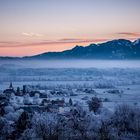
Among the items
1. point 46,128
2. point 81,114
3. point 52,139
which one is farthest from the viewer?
point 81,114

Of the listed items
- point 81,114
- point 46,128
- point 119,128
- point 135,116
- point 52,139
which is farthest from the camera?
point 81,114

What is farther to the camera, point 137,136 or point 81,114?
point 81,114

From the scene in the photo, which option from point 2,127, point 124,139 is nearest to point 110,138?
point 124,139

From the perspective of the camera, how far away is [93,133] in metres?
29.9

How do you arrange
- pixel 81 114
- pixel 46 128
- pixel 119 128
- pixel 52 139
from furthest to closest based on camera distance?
pixel 81 114 → pixel 119 128 → pixel 46 128 → pixel 52 139

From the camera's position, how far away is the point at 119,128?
31922mm

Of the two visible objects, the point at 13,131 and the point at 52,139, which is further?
the point at 13,131

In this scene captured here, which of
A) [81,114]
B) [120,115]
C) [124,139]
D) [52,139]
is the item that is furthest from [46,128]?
[81,114]

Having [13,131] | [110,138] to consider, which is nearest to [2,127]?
[13,131]

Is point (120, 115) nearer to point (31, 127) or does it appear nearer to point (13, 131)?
point (31, 127)

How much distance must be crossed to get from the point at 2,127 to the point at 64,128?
5.95m

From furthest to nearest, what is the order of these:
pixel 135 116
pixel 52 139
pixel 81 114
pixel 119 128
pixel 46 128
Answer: pixel 81 114 < pixel 135 116 < pixel 119 128 < pixel 46 128 < pixel 52 139

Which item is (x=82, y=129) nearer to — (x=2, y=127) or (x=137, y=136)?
(x=137, y=136)

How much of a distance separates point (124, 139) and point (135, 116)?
6531 mm
